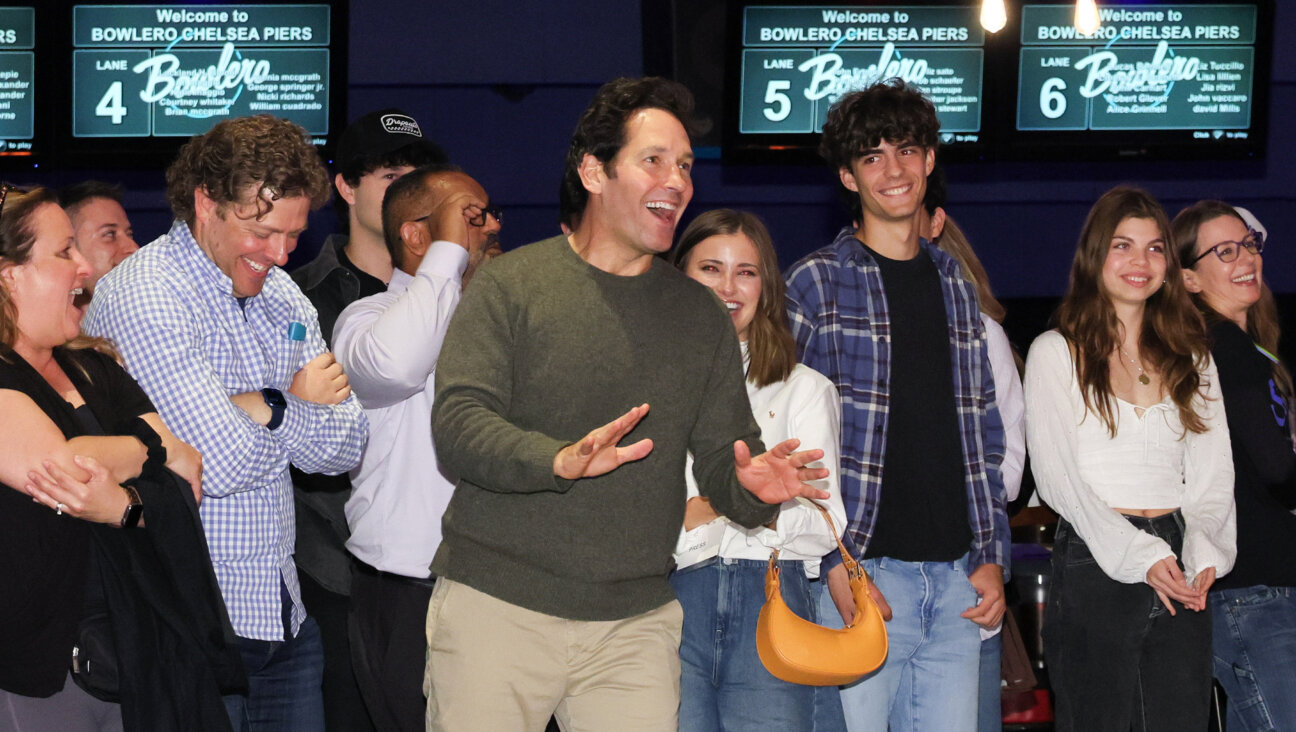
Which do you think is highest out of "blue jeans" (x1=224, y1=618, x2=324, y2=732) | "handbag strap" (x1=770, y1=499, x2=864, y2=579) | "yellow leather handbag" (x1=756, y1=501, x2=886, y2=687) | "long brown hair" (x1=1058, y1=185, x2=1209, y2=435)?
"long brown hair" (x1=1058, y1=185, x2=1209, y2=435)

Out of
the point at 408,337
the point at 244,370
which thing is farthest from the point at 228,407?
the point at 408,337

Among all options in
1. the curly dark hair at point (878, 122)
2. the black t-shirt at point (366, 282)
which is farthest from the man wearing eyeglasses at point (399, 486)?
the curly dark hair at point (878, 122)

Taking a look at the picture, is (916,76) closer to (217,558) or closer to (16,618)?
(217,558)

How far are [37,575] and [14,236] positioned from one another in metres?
0.78

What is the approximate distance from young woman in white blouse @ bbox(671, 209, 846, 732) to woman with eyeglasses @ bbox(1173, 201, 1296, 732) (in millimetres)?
1503

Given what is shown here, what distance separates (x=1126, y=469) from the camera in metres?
4.39

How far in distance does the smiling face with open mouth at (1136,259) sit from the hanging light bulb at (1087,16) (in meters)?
3.20

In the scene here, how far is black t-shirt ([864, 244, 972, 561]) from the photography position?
404 cm

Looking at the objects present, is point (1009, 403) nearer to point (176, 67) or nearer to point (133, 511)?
point (133, 511)

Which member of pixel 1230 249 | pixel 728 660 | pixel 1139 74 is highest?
pixel 1139 74

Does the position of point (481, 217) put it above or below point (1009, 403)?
above

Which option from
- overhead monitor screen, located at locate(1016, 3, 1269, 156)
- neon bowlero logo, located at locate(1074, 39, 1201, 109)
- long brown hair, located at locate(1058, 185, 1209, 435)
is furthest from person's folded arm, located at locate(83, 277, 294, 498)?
neon bowlero logo, located at locate(1074, 39, 1201, 109)

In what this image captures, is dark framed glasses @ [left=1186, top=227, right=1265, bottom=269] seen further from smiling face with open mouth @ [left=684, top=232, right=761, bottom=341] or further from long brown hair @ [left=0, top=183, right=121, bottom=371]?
long brown hair @ [left=0, top=183, right=121, bottom=371]

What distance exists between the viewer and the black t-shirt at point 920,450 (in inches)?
159
